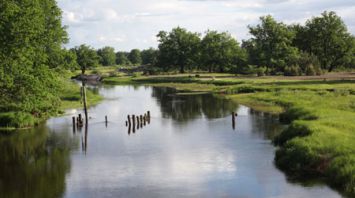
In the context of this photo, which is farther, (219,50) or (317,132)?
(219,50)

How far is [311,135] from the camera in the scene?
3838 centimetres

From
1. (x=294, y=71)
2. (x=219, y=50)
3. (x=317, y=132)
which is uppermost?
(x=219, y=50)

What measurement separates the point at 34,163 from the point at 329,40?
122685 mm

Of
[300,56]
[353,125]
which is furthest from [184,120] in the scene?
[300,56]

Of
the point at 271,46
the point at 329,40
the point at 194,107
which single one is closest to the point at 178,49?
the point at 271,46

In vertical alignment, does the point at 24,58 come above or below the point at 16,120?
above

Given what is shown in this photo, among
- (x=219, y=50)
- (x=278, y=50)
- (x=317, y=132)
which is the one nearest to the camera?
(x=317, y=132)

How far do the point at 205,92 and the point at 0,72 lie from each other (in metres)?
63.6

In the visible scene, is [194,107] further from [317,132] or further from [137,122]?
[317,132]

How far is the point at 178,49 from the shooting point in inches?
6865

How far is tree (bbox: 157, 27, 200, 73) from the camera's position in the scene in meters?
171

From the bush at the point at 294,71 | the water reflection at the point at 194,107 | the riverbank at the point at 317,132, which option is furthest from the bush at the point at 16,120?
the bush at the point at 294,71

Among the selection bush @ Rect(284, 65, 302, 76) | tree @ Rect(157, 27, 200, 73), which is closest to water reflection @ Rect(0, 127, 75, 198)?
bush @ Rect(284, 65, 302, 76)

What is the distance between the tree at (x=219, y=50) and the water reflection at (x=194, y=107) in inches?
2413
